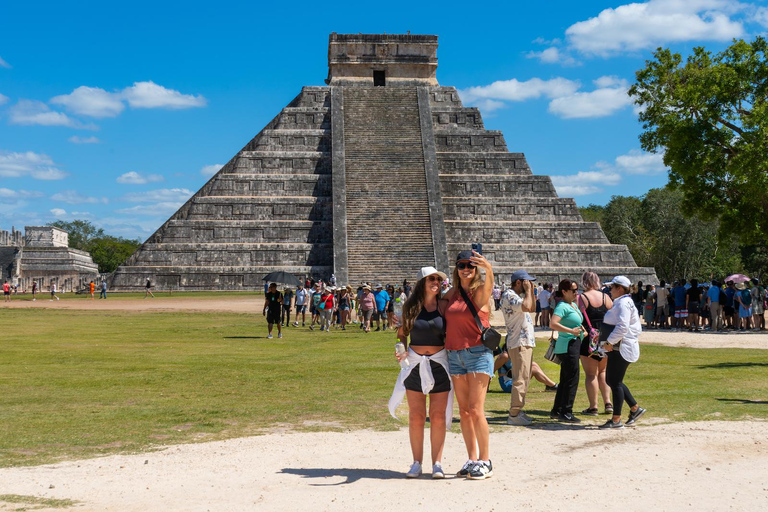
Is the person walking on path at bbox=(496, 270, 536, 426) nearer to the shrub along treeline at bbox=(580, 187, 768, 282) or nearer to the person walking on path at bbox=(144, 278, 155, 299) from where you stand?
the person walking on path at bbox=(144, 278, 155, 299)

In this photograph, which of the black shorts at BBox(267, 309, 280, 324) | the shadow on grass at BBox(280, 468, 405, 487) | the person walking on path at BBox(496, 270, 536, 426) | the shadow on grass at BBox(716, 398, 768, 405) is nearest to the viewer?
the shadow on grass at BBox(280, 468, 405, 487)

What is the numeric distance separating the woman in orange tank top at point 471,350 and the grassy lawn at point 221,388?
241 cm

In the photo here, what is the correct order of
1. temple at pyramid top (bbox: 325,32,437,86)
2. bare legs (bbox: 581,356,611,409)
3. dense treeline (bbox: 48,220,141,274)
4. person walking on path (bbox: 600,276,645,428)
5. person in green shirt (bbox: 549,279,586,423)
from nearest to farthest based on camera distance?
person walking on path (bbox: 600,276,645,428) < person in green shirt (bbox: 549,279,586,423) < bare legs (bbox: 581,356,611,409) < temple at pyramid top (bbox: 325,32,437,86) < dense treeline (bbox: 48,220,141,274)

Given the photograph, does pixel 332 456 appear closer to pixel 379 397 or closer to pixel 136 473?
pixel 136 473

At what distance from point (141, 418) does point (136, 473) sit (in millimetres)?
2577

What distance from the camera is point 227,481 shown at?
21.3 ft

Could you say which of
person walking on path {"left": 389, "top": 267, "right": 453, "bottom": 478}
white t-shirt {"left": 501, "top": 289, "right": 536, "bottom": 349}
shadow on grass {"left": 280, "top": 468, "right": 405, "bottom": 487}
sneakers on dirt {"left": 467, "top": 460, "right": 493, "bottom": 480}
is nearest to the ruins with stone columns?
white t-shirt {"left": 501, "top": 289, "right": 536, "bottom": 349}

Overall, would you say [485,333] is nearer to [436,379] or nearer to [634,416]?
[436,379]

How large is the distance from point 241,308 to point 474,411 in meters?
23.8

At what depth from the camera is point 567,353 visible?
30.4 ft

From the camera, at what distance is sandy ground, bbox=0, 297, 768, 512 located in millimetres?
5836

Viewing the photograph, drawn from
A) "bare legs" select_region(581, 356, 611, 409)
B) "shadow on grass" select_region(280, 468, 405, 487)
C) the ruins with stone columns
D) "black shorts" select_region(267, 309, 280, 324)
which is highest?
the ruins with stone columns

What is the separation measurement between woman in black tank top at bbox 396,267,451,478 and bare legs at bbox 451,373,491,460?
5.0 inches

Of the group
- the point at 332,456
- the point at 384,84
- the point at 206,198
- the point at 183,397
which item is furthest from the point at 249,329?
the point at 384,84
